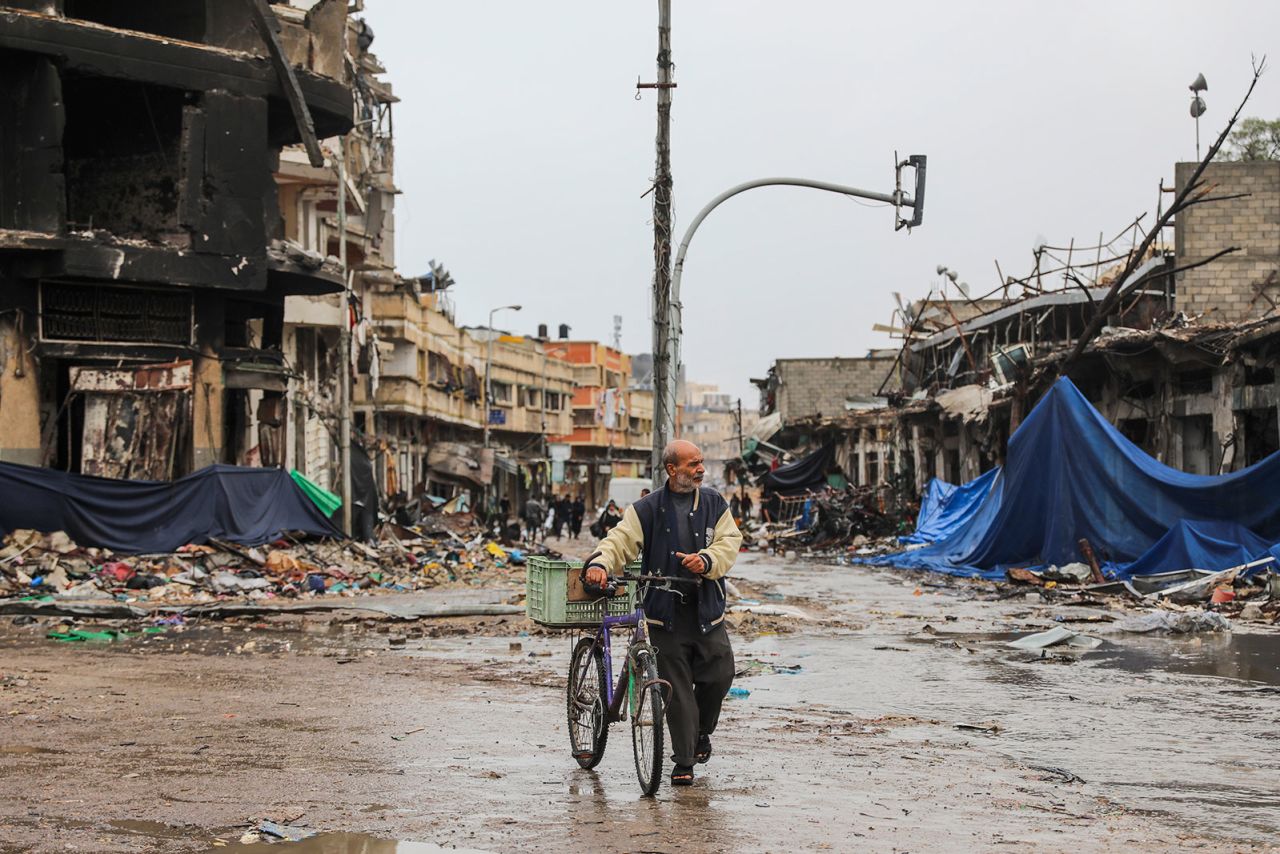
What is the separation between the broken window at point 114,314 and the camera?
90.4 ft

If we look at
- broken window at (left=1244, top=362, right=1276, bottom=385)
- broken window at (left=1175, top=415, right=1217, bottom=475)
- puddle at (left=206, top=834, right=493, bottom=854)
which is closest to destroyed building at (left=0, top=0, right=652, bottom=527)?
broken window at (left=1175, top=415, right=1217, bottom=475)

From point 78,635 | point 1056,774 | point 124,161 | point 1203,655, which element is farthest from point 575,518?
point 1056,774

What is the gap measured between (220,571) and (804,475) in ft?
109

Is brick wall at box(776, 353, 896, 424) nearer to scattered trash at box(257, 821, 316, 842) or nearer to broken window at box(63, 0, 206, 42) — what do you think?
broken window at box(63, 0, 206, 42)

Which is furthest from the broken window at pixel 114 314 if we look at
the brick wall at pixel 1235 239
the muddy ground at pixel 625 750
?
the brick wall at pixel 1235 239

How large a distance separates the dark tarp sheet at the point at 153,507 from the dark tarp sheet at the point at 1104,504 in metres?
12.2

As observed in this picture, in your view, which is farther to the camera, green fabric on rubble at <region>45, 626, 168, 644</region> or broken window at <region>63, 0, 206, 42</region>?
broken window at <region>63, 0, 206, 42</region>

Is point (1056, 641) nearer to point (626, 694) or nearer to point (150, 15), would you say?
point (626, 694)

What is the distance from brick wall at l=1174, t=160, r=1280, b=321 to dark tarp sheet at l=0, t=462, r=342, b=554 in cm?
1846

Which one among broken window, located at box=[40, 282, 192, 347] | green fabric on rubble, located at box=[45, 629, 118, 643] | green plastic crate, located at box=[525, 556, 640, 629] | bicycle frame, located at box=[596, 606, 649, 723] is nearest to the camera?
bicycle frame, located at box=[596, 606, 649, 723]

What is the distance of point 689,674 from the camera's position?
804 cm

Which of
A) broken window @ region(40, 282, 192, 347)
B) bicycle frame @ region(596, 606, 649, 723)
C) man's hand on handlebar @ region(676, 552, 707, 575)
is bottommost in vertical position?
bicycle frame @ region(596, 606, 649, 723)

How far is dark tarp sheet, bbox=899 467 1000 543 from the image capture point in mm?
33031

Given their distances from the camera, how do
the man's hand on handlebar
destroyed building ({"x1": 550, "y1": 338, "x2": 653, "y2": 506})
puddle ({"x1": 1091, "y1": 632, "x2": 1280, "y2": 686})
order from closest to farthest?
the man's hand on handlebar → puddle ({"x1": 1091, "y1": 632, "x2": 1280, "y2": 686}) → destroyed building ({"x1": 550, "y1": 338, "x2": 653, "y2": 506})
